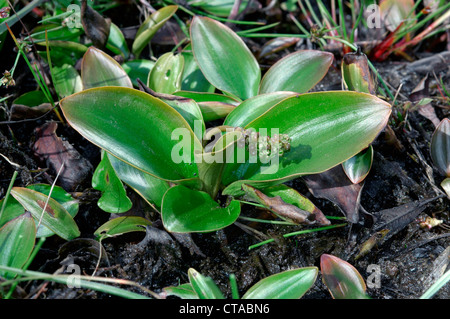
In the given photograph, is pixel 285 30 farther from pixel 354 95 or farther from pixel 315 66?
pixel 354 95

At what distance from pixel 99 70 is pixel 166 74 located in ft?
0.76

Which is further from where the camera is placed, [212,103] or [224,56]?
[224,56]

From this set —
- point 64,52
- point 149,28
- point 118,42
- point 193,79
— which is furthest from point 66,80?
point 193,79

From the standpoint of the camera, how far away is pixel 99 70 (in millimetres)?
1412

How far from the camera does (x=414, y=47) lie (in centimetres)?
194

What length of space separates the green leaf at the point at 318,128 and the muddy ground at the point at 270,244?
0.78 feet

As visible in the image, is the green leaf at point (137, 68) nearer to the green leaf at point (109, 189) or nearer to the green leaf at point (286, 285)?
the green leaf at point (109, 189)

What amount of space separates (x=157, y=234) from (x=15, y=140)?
682 millimetres

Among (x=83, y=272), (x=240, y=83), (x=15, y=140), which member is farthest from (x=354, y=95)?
(x=15, y=140)

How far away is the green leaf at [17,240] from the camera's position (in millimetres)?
1147

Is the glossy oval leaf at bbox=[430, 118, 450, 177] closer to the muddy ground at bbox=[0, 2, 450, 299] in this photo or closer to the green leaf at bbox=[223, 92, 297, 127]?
the muddy ground at bbox=[0, 2, 450, 299]

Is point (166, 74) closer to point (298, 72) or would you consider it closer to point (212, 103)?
point (212, 103)

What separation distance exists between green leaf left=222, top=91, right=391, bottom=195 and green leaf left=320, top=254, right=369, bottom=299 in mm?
271

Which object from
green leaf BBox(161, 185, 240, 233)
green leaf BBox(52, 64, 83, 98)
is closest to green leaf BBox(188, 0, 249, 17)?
green leaf BBox(52, 64, 83, 98)
